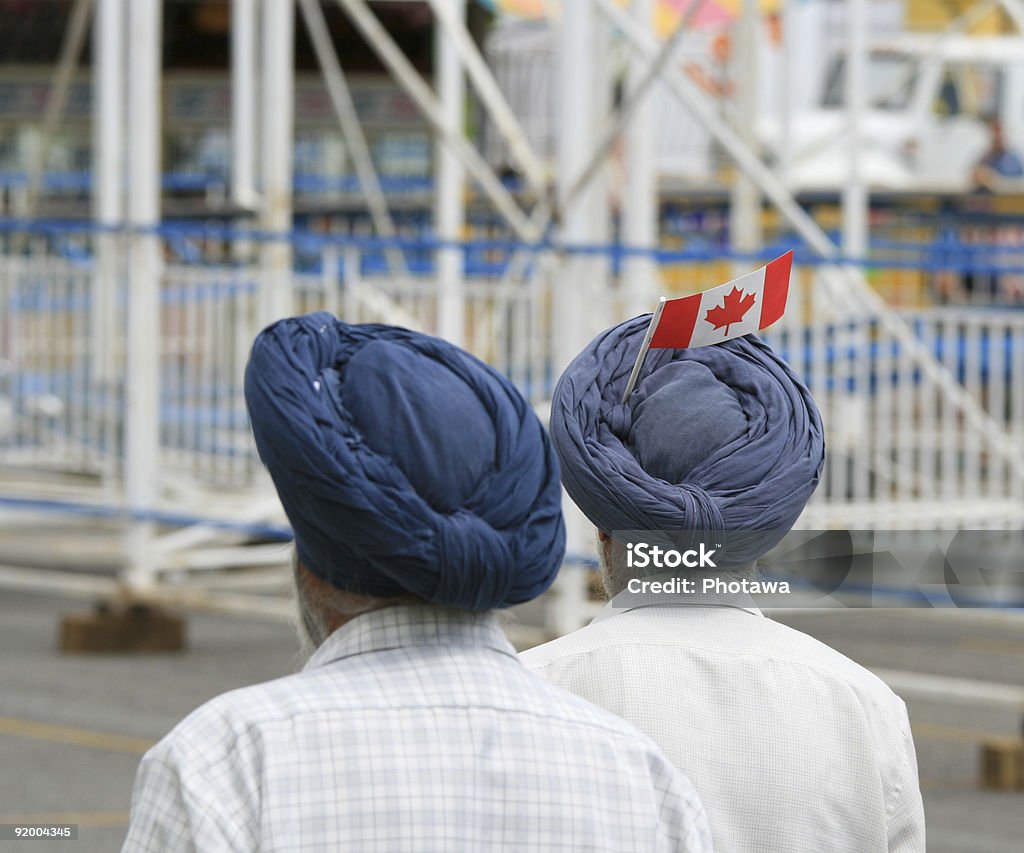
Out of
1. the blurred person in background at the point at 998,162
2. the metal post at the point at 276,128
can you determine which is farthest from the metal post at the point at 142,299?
the blurred person in background at the point at 998,162

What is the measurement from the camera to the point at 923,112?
86.6ft

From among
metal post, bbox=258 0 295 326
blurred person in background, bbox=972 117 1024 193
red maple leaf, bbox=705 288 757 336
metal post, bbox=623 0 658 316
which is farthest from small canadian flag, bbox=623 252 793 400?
blurred person in background, bbox=972 117 1024 193

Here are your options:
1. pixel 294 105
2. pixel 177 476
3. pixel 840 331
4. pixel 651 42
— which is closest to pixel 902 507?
pixel 840 331

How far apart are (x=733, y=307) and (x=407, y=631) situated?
2.00ft

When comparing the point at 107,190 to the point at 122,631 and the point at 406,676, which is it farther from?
the point at 406,676

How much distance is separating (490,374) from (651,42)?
762 cm

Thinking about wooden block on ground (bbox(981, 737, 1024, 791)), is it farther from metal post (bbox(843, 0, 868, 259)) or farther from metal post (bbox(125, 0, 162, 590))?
metal post (bbox(843, 0, 868, 259))

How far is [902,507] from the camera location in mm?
8797

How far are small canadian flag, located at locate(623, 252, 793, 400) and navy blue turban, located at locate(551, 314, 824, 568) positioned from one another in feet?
0.23

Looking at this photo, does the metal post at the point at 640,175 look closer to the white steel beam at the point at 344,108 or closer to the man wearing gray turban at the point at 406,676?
the white steel beam at the point at 344,108

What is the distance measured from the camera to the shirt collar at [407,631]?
1979 mm

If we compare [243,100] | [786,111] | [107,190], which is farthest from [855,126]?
[107,190]

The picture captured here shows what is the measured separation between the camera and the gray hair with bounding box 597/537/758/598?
2.45m

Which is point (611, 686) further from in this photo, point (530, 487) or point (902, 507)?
point (902, 507)
